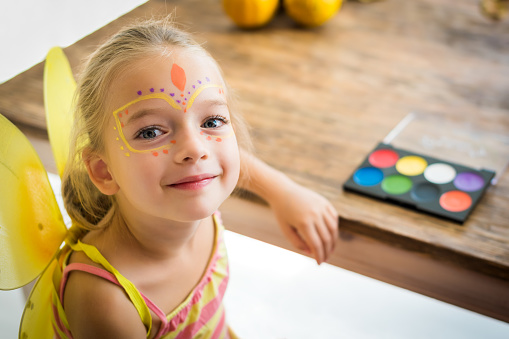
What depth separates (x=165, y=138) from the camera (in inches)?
24.6

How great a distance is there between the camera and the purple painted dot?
2.97 feet

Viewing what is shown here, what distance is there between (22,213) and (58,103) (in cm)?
16

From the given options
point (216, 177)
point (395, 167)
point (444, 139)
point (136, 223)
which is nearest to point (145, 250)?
point (136, 223)

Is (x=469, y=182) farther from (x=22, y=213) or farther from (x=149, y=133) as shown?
(x=22, y=213)

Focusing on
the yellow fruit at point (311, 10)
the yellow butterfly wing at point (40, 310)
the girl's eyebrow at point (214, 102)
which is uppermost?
the girl's eyebrow at point (214, 102)

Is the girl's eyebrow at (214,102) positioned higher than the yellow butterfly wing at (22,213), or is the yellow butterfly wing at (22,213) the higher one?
the girl's eyebrow at (214,102)

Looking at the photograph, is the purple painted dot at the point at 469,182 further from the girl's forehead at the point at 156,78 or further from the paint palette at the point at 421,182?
the girl's forehead at the point at 156,78

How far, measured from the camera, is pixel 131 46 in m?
0.64

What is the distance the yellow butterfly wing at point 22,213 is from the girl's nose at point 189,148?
6.9 inches

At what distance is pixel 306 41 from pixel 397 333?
2.06 feet

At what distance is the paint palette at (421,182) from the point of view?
2.88 ft

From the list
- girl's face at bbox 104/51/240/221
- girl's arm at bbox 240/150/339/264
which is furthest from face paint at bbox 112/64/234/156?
girl's arm at bbox 240/150/339/264

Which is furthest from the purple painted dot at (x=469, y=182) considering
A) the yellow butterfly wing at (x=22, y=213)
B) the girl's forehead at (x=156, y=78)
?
the yellow butterfly wing at (x=22, y=213)

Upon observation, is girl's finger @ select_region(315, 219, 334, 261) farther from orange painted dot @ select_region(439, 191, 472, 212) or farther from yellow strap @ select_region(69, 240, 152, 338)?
yellow strap @ select_region(69, 240, 152, 338)
